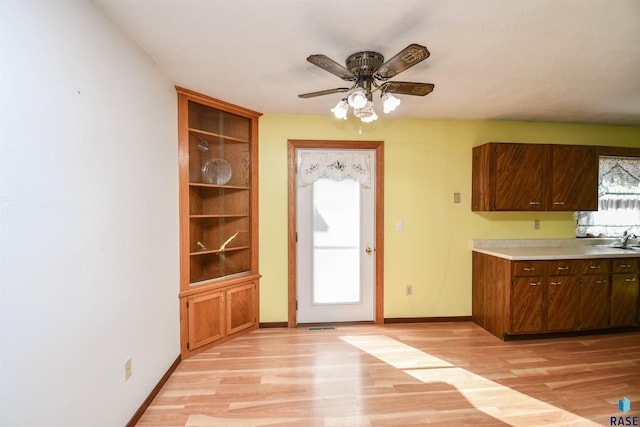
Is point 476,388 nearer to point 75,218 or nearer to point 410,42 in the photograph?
point 410,42

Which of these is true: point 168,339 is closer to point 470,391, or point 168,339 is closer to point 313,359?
point 313,359

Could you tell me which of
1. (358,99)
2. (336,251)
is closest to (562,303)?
(336,251)

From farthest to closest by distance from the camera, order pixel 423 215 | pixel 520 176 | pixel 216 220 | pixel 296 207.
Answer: pixel 423 215 → pixel 296 207 → pixel 520 176 → pixel 216 220

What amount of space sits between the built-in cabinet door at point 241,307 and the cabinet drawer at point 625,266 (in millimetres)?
3967

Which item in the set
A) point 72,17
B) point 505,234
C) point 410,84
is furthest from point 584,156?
point 72,17

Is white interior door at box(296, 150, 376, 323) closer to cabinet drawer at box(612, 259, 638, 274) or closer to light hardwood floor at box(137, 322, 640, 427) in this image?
light hardwood floor at box(137, 322, 640, 427)

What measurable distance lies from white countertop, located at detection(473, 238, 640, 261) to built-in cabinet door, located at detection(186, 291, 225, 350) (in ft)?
9.94

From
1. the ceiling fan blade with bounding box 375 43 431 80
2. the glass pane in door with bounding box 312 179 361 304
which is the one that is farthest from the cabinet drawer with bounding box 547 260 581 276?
the ceiling fan blade with bounding box 375 43 431 80

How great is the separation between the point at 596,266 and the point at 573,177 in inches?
40.0

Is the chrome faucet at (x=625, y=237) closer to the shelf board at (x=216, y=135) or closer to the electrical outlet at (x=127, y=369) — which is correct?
the shelf board at (x=216, y=135)

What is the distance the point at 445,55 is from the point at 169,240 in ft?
8.47

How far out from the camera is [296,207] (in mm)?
3180

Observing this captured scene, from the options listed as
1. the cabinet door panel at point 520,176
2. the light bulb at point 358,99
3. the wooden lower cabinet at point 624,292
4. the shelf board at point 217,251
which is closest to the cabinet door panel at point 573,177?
the cabinet door panel at point 520,176

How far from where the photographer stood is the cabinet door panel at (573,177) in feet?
10.2
